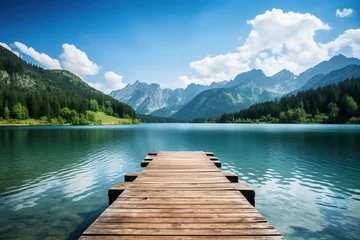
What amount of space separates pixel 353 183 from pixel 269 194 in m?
8.95

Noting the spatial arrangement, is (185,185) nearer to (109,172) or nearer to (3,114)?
(109,172)

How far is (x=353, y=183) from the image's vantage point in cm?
1800

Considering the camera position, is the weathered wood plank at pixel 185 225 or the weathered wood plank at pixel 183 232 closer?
the weathered wood plank at pixel 183 232

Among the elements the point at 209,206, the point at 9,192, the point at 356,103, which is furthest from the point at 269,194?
the point at 356,103

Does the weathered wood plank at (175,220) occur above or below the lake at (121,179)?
above

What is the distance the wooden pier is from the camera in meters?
5.43

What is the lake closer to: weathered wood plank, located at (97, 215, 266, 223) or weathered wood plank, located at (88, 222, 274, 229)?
weathered wood plank, located at (97, 215, 266, 223)

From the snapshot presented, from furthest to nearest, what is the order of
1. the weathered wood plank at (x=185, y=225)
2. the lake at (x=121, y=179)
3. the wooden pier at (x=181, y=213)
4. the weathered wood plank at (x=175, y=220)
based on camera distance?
the lake at (x=121, y=179), the weathered wood plank at (x=175, y=220), the weathered wood plank at (x=185, y=225), the wooden pier at (x=181, y=213)

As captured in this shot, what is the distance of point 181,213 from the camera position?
682 centimetres

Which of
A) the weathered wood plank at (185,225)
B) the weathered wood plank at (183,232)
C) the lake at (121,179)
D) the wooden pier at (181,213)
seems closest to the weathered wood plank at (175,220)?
the wooden pier at (181,213)

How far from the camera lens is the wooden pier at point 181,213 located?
5430mm

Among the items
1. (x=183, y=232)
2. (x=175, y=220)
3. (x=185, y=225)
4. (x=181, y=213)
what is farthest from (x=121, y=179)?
(x=183, y=232)

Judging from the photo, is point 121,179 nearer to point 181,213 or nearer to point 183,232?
point 181,213

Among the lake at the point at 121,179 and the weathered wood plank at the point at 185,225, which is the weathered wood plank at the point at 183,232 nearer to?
the weathered wood plank at the point at 185,225
